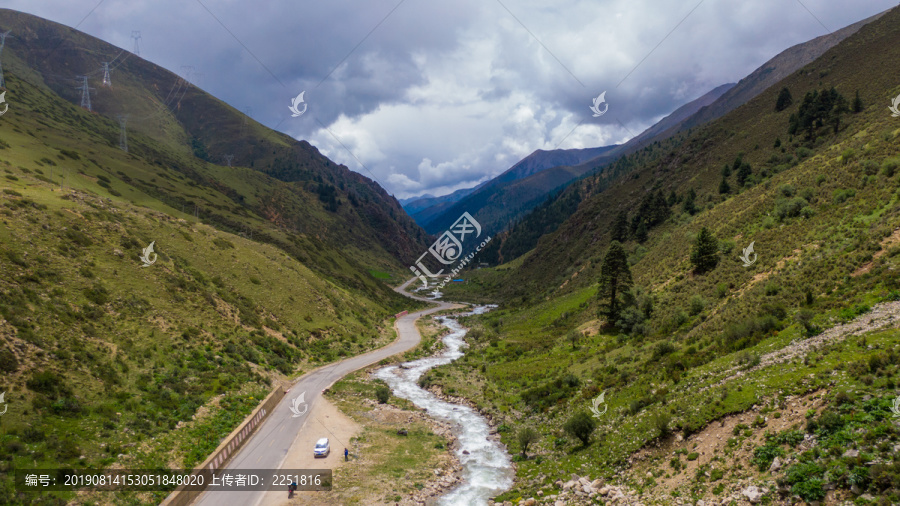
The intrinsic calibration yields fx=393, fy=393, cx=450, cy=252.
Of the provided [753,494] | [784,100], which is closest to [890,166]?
[753,494]

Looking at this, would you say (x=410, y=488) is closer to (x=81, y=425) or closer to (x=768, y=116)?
(x=81, y=425)

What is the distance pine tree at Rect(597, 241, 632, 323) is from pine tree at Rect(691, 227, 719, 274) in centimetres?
723

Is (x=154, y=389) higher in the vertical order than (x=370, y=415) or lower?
higher

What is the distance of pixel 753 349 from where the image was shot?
A: 22.8m

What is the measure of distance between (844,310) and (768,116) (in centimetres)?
8813

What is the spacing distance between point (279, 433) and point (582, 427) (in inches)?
917

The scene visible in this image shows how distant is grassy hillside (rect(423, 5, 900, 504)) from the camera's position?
14461 mm

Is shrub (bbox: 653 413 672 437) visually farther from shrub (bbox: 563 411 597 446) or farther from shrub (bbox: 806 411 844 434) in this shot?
shrub (bbox: 806 411 844 434)

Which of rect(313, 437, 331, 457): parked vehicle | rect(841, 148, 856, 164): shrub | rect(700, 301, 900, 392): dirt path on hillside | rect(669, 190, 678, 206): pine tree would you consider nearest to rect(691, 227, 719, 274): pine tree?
rect(841, 148, 856, 164): shrub

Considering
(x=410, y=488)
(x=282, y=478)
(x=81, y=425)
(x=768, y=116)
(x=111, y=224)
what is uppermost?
(x=768, y=116)

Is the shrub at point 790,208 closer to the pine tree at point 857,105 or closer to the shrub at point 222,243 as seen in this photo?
the pine tree at point 857,105

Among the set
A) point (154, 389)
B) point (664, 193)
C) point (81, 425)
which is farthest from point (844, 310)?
point (664, 193)

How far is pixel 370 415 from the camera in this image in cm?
3784

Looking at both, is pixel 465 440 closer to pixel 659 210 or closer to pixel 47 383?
pixel 47 383
